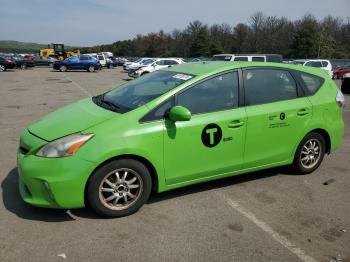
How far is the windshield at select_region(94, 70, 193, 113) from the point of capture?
4.09 meters

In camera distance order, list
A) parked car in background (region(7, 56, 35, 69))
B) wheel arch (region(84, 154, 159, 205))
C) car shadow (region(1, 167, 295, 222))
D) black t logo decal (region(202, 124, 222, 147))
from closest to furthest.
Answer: wheel arch (region(84, 154, 159, 205))
car shadow (region(1, 167, 295, 222))
black t logo decal (region(202, 124, 222, 147))
parked car in background (region(7, 56, 35, 69))

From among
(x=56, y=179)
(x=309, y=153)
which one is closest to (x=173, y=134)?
(x=56, y=179)

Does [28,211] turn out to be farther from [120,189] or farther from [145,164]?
[145,164]

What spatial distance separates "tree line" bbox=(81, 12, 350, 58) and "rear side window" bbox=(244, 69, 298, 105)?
200ft

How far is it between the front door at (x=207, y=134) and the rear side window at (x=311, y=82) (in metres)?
1.20

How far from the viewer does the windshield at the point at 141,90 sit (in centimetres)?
409

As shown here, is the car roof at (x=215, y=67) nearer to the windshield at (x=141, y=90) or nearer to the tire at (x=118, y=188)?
the windshield at (x=141, y=90)

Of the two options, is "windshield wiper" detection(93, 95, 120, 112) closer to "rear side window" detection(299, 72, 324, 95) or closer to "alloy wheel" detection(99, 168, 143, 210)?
"alloy wheel" detection(99, 168, 143, 210)

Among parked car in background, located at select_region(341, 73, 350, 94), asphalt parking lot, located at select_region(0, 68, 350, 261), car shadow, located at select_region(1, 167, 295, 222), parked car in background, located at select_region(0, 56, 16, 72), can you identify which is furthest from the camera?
parked car in background, located at select_region(0, 56, 16, 72)

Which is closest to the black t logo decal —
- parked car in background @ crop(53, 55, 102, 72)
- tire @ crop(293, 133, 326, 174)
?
tire @ crop(293, 133, 326, 174)

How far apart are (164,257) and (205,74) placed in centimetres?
210

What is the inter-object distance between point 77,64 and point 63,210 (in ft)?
111

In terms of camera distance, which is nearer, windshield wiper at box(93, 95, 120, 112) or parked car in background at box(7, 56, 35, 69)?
windshield wiper at box(93, 95, 120, 112)

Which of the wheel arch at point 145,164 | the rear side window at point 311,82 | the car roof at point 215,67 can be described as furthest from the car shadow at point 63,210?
the car roof at point 215,67
